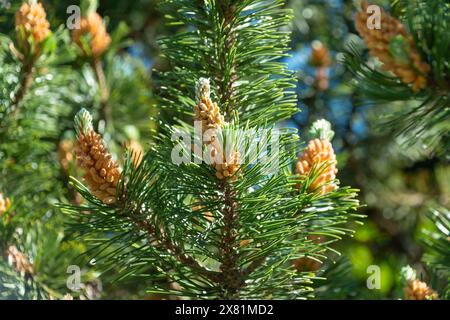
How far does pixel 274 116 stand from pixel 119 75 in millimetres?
684

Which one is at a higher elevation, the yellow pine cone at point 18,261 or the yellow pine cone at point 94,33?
the yellow pine cone at point 94,33

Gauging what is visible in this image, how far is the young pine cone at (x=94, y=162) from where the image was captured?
911 millimetres

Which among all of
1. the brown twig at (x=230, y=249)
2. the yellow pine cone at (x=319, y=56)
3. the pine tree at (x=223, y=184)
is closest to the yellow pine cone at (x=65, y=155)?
the pine tree at (x=223, y=184)

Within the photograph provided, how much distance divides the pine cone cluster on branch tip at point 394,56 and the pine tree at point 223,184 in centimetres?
11

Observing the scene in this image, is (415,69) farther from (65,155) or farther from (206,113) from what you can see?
(65,155)

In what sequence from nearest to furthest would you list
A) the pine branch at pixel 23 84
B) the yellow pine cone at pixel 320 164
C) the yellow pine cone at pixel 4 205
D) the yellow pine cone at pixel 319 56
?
the yellow pine cone at pixel 320 164, the yellow pine cone at pixel 4 205, the pine branch at pixel 23 84, the yellow pine cone at pixel 319 56

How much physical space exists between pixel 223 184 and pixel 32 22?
530mm

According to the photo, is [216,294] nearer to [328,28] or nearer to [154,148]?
[154,148]

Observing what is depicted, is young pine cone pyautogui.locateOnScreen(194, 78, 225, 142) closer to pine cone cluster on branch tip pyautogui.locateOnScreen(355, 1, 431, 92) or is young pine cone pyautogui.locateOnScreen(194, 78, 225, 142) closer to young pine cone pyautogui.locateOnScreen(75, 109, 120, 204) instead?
young pine cone pyautogui.locateOnScreen(75, 109, 120, 204)

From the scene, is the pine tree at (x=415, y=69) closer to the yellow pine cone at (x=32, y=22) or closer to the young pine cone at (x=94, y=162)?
the young pine cone at (x=94, y=162)

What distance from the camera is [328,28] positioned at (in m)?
1.78

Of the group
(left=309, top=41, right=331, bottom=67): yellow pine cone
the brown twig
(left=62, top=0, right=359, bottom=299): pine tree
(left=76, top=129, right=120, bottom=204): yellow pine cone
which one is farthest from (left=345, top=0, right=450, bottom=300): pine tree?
(left=309, top=41, right=331, bottom=67): yellow pine cone
